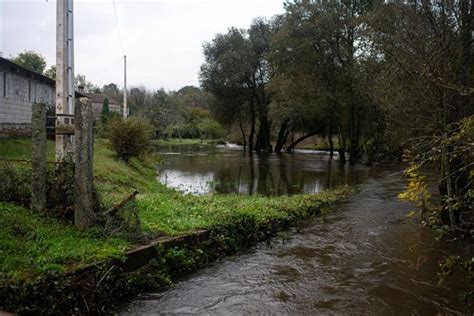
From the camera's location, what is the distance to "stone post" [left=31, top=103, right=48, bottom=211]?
5754 mm

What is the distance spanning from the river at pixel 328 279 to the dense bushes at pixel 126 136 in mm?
12833

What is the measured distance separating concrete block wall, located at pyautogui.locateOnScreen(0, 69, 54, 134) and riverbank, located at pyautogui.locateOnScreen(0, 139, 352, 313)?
14048 millimetres

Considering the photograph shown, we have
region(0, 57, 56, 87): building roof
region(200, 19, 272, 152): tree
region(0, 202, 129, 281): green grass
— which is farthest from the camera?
region(200, 19, 272, 152): tree

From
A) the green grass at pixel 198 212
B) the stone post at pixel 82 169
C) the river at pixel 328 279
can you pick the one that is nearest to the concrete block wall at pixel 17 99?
the green grass at pixel 198 212

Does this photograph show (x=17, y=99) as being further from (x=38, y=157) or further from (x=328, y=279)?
(x=328, y=279)

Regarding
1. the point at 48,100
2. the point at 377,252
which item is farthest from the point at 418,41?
the point at 48,100

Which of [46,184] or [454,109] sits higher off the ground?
[454,109]

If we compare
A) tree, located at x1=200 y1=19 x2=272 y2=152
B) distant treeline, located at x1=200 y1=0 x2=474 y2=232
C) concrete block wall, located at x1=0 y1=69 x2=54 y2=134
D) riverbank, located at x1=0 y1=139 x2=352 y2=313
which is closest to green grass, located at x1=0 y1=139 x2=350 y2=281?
riverbank, located at x1=0 y1=139 x2=352 y2=313

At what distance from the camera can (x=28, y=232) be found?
16.9ft

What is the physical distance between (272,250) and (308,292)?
2.02m

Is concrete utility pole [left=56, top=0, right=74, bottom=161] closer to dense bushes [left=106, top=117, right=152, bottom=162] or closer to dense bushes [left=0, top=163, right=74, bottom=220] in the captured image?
dense bushes [left=0, top=163, right=74, bottom=220]

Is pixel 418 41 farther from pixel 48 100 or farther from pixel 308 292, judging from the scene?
pixel 48 100

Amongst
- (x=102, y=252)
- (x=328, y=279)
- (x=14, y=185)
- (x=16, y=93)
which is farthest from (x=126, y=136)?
(x=328, y=279)

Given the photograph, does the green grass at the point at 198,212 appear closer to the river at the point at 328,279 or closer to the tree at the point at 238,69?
the river at the point at 328,279
